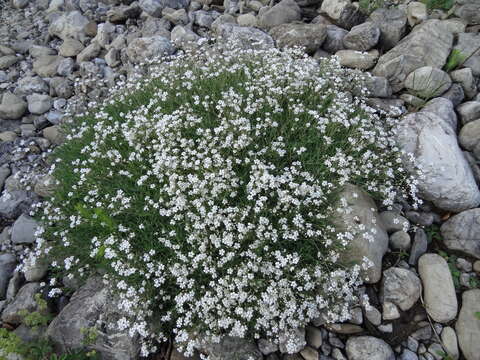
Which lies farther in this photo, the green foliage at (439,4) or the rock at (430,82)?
the green foliage at (439,4)

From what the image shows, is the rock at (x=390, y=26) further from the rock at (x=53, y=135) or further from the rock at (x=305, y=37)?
the rock at (x=53, y=135)

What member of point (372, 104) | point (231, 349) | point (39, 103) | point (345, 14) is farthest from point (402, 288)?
point (39, 103)

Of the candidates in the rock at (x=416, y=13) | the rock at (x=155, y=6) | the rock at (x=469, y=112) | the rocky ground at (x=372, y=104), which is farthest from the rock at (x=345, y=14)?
the rock at (x=155, y=6)

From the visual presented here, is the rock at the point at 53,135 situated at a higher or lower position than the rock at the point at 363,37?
lower

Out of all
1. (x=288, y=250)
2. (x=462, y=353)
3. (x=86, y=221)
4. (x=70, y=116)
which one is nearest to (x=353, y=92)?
(x=288, y=250)

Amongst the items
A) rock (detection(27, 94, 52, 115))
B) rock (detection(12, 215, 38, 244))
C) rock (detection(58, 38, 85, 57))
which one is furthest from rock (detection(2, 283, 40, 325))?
rock (detection(58, 38, 85, 57))

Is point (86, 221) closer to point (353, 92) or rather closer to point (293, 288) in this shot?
point (293, 288)
